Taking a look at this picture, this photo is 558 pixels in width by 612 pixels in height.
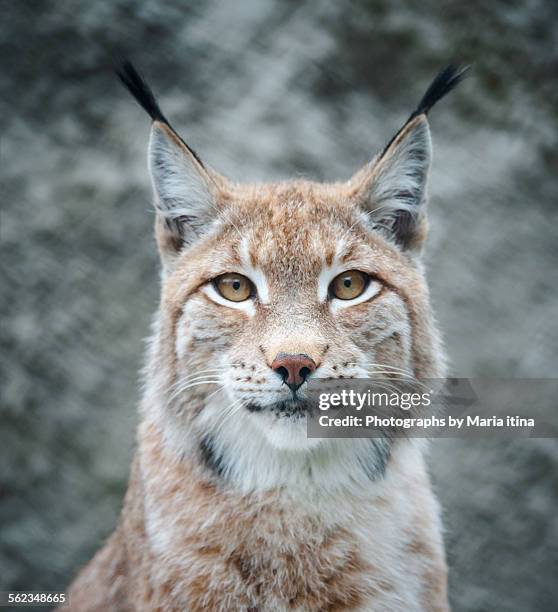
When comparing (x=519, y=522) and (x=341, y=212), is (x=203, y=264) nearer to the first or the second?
(x=341, y=212)

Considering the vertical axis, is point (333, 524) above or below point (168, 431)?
below

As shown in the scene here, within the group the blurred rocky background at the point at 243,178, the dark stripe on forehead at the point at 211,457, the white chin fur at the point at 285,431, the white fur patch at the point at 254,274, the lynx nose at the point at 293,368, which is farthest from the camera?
the blurred rocky background at the point at 243,178

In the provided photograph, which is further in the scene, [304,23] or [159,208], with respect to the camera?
[304,23]

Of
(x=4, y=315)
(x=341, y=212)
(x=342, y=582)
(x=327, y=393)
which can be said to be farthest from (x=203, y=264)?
(x=4, y=315)

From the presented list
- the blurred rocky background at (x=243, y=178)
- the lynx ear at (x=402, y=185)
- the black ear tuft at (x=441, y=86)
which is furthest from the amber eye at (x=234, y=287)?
the blurred rocky background at (x=243, y=178)

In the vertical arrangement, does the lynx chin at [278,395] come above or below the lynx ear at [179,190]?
below

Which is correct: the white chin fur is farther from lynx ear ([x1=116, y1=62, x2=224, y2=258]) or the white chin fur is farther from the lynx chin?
lynx ear ([x1=116, y1=62, x2=224, y2=258])

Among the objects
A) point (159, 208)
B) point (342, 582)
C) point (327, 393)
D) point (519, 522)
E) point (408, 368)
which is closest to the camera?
point (327, 393)

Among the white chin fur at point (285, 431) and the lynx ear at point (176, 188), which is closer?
the white chin fur at point (285, 431)

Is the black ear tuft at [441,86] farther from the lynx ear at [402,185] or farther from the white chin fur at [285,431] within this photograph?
the white chin fur at [285,431]
